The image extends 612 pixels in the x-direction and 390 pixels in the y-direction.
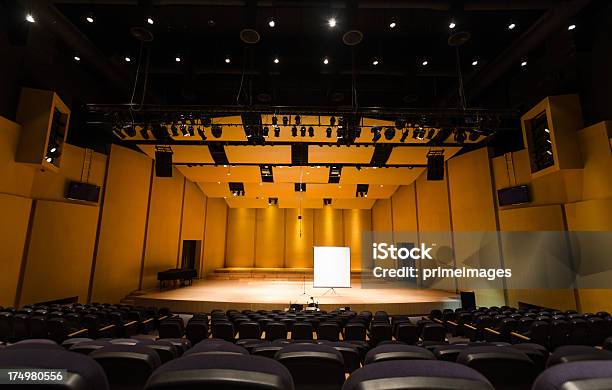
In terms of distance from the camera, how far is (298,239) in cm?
1955

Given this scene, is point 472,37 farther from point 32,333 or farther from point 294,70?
point 32,333

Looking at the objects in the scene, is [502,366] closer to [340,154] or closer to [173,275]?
[340,154]

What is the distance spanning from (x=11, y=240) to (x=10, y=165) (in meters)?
1.94

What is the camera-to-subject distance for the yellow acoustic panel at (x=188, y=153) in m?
10.9

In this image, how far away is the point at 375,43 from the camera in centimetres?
852

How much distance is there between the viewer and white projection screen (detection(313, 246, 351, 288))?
1171 centimetres

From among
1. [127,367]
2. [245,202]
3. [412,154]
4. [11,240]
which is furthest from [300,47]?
[245,202]

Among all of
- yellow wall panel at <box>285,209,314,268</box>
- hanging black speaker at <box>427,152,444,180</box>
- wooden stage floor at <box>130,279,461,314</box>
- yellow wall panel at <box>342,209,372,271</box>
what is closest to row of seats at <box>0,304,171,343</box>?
wooden stage floor at <box>130,279,461,314</box>

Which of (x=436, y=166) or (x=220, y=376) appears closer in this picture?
(x=220, y=376)

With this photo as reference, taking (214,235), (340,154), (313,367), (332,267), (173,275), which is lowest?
(173,275)

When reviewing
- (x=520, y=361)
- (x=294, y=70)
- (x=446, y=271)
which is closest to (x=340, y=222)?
(x=446, y=271)

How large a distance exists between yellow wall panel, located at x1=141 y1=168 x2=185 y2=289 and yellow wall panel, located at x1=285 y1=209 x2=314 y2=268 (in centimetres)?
753

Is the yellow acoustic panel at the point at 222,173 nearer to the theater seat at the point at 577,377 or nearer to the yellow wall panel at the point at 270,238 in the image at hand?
the yellow wall panel at the point at 270,238

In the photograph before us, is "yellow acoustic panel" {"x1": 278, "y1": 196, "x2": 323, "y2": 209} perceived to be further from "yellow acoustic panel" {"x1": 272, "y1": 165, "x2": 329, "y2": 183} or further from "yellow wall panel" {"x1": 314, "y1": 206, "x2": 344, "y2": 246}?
"yellow acoustic panel" {"x1": 272, "y1": 165, "x2": 329, "y2": 183}
